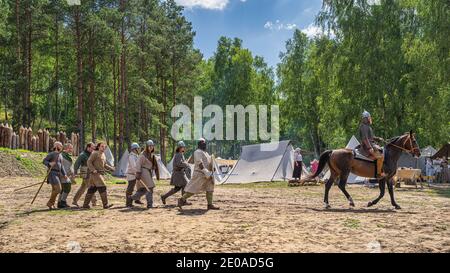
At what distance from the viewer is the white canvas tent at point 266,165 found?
77.2ft

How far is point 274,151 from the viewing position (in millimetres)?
23844

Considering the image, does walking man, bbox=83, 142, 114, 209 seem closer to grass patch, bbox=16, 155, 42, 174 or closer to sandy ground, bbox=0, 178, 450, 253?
sandy ground, bbox=0, 178, 450, 253

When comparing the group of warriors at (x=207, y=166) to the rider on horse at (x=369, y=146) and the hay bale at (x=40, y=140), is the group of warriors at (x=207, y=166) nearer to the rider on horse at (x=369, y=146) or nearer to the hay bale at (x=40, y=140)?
the rider on horse at (x=369, y=146)

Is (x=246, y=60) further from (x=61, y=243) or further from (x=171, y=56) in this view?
(x=61, y=243)

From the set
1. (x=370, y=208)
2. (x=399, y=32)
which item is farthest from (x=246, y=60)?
(x=370, y=208)

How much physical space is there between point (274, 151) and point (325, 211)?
14.1 meters

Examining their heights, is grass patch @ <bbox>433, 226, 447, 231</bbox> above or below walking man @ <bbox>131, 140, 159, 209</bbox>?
below

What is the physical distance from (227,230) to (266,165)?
16.9 metres

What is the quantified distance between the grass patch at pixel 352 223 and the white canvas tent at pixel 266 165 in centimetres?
1512

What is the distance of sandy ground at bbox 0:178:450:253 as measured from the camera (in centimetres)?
584

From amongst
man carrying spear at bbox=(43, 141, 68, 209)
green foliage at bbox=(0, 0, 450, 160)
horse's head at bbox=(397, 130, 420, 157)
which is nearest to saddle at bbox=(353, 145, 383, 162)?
horse's head at bbox=(397, 130, 420, 157)

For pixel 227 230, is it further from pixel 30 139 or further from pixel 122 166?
pixel 122 166

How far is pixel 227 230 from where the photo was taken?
717 cm
